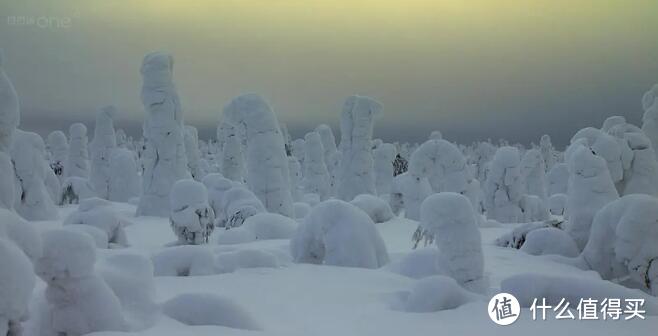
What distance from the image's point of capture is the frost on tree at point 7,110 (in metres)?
11.1

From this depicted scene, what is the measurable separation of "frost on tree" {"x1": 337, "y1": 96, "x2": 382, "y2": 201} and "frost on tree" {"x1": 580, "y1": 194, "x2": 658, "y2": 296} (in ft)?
54.8

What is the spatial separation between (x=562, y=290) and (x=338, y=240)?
3390 millimetres

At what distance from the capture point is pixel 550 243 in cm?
997

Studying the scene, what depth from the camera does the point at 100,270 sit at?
5039 millimetres

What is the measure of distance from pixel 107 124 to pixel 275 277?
24744mm

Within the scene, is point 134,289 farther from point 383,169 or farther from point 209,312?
point 383,169

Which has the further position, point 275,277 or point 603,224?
point 603,224

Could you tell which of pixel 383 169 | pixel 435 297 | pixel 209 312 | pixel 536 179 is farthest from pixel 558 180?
pixel 209 312

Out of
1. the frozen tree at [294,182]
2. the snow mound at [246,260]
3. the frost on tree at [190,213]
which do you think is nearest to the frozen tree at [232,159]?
the frozen tree at [294,182]

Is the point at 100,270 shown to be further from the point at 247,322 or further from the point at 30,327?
the point at 247,322

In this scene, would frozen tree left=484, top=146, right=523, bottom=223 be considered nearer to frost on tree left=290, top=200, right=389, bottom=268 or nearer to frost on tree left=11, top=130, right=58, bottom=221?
frost on tree left=290, top=200, right=389, bottom=268

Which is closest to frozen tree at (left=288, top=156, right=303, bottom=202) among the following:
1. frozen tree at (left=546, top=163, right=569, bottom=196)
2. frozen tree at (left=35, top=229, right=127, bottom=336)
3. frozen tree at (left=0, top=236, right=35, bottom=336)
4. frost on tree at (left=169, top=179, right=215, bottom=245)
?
frozen tree at (left=546, top=163, right=569, bottom=196)

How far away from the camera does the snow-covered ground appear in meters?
4.78

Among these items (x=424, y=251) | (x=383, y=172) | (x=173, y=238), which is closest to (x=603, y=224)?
(x=424, y=251)
